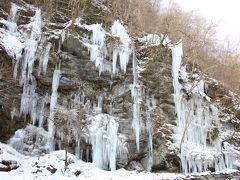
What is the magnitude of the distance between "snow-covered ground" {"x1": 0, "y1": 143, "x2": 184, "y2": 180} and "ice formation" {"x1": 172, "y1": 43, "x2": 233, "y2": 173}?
7.01 ft

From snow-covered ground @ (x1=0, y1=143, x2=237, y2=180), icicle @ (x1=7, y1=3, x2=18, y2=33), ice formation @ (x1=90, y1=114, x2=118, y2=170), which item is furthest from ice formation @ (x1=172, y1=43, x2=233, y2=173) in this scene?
icicle @ (x1=7, y1=3, x2=18, y2=33)

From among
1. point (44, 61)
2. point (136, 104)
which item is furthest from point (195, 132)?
point (44, 61)

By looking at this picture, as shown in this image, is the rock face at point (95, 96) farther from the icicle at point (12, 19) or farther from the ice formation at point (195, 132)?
the ice formation at point (195, 132)

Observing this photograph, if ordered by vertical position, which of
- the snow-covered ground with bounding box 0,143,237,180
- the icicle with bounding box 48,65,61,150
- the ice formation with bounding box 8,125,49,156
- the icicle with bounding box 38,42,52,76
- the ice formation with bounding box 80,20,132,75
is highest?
the ice formation with bounding box 80,20,132,75

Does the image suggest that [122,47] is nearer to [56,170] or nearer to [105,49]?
[105,49]

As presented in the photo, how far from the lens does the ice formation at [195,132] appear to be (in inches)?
654

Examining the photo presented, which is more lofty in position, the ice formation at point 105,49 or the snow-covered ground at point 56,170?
the ice formation at point 105,49

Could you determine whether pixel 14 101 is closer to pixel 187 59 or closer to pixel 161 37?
pixel 161 37

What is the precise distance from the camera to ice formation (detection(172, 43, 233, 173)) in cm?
1661

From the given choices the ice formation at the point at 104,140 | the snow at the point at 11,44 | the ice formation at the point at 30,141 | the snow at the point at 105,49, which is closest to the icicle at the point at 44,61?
the snow at the point at 11,44

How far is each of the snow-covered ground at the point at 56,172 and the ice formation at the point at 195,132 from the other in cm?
214

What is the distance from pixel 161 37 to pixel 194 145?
6351mm

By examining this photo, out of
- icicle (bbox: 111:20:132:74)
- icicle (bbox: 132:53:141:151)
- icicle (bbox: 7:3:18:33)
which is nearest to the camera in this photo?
icicle (bbox: 7:3:18:33)

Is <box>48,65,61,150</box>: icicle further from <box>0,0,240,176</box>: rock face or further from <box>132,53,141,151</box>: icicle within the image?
<box>132,53,141,151</box>: icicle
